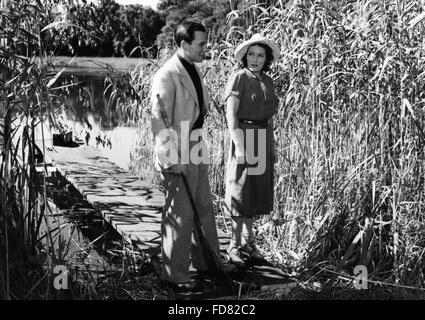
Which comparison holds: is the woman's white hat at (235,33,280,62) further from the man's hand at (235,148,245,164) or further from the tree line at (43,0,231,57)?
the man's hand at (235,148,245,164)

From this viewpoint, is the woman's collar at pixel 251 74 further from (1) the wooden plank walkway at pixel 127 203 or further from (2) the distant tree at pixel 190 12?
(2) the distant tree at pixel 190 12

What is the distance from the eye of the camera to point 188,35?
3.04 metres

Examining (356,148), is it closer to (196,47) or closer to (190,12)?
(196,47)

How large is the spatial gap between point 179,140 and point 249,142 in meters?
0.57

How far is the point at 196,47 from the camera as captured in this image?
3074 millimetres

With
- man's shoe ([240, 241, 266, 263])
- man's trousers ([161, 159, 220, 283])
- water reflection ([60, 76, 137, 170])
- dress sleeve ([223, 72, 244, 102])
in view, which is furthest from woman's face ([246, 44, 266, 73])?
water reflection ([60, 76, 137, 170])

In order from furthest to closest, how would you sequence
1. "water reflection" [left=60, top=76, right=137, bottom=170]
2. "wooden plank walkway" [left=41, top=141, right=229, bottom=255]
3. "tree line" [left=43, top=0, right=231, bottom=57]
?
"water reflection" [left=60, top=76, right=137, bottom=170], "tree line" [left=43, top=0, right=231, bottom=57], "wooden plank walkway" [left=41, top=141, right=229, bottom=255]

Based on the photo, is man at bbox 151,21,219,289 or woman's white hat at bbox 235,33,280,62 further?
woman's white hat at bbox 235,33,280,62

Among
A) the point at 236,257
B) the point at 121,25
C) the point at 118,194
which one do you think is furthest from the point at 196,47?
the point at 118,194

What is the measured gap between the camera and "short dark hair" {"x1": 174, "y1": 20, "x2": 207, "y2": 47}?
303cm

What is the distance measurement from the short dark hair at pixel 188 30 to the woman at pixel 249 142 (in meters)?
0.48

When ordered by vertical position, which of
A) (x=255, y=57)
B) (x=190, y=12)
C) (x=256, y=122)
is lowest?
(x=256, y=122)

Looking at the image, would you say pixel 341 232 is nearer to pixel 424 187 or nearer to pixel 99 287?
pixel 424 187

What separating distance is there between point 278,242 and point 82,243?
1254mm
